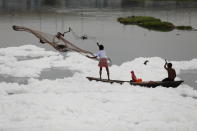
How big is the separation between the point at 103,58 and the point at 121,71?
261cm

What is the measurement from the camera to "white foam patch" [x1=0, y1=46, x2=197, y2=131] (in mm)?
11953

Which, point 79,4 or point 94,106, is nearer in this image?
point 94,106

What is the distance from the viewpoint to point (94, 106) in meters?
13.8

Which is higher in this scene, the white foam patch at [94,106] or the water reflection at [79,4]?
the water reflection at [79,4]

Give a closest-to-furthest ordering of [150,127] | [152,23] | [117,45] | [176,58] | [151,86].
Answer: [150,127] < [151,86] < [176,58] < [117,45] < [152,23]

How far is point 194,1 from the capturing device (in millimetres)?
124062

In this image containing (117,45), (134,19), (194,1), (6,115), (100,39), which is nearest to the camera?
(6,115)

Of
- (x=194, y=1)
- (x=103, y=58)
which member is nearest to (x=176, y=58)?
(x=103, y=58)

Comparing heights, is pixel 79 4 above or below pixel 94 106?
above

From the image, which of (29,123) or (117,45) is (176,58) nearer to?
(117,45)

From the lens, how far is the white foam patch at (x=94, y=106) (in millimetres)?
11953

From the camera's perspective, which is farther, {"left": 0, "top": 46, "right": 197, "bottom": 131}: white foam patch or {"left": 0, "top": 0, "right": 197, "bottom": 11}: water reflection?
{"left": 0, "top": 0, "right": 197, "bottom": 11}: water reflection

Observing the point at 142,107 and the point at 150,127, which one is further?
the point at 142,107

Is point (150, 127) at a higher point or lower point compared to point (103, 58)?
lower
